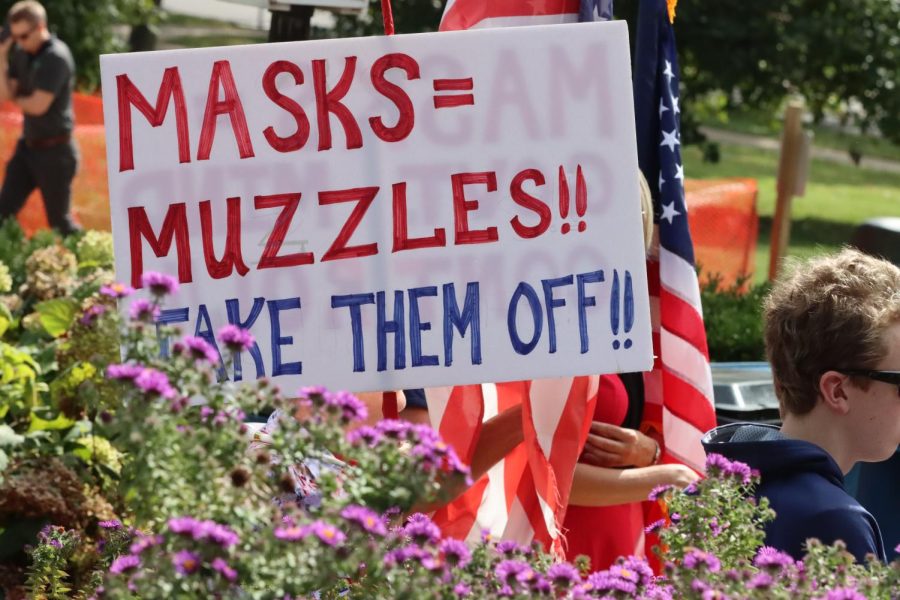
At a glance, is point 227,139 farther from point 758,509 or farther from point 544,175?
point 758,509

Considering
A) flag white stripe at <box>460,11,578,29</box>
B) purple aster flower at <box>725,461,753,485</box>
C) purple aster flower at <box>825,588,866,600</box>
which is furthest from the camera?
flag white stripe at <box>460,11,578,29</box>

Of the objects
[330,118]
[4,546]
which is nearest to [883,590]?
[330,118]

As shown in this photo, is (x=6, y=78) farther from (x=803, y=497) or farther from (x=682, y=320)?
(x=803, y=497)

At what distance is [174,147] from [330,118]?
0.30 meters

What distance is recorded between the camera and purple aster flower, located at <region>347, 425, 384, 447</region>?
1.77 metres

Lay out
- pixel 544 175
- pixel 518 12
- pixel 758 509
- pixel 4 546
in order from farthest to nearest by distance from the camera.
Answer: pixel 4 546
pixel 518 12
pixel 544 175
pixel 758 509

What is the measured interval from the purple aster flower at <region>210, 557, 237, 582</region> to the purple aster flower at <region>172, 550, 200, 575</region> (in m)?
0.02

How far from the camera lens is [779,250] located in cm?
945

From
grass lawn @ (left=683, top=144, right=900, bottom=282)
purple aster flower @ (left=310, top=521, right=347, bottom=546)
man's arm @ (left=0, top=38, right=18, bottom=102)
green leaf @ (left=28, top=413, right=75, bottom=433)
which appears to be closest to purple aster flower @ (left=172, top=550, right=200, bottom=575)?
purple aster flower @ (left=310, top=521, right=347, bottom=546)

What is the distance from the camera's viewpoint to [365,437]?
178 centimetres

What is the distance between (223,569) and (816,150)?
918 inches

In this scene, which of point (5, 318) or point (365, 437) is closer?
point (365, 437)

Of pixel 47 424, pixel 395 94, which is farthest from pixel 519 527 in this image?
pixel 47 424

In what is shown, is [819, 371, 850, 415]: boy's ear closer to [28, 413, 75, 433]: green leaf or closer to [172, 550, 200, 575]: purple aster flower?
[172, 550, 200, 575]: purple aster flower
